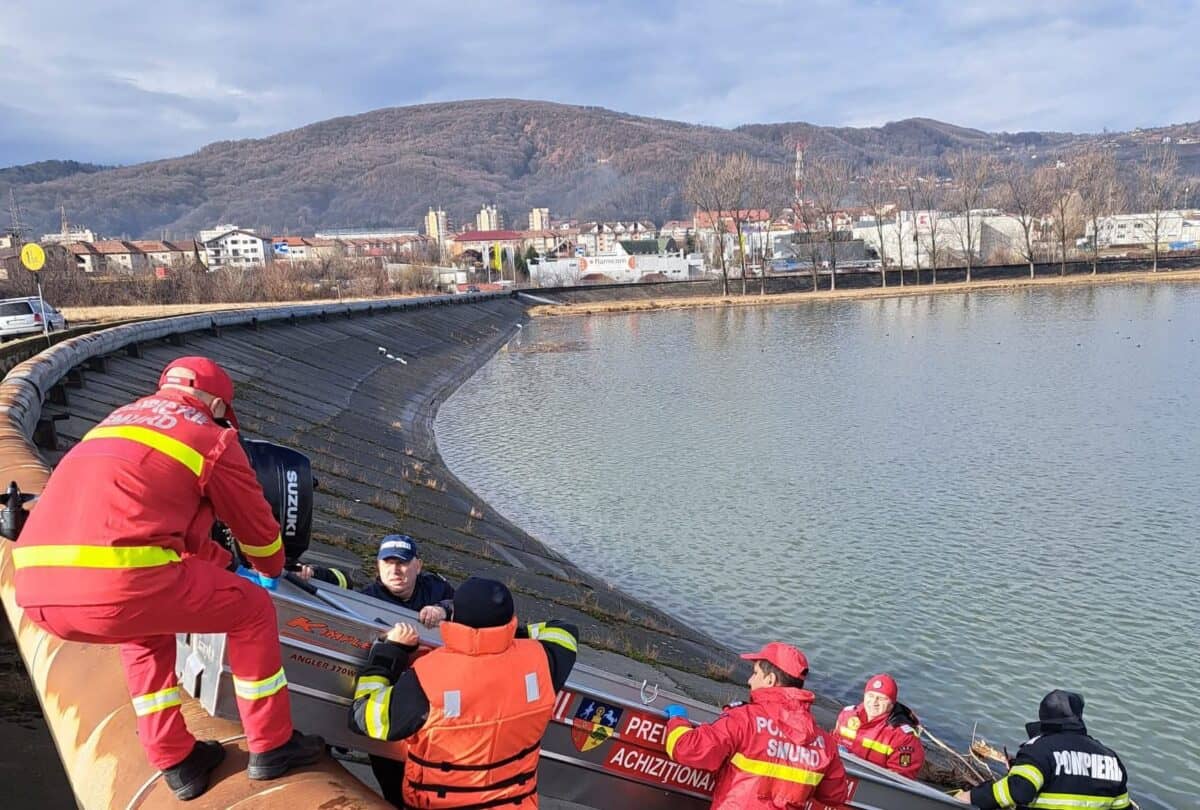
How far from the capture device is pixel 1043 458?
20.2 m

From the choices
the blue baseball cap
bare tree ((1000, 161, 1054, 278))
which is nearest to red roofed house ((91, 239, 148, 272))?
bare tree ((1000, 161, 1054, 278))

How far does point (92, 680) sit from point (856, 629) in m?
10.2

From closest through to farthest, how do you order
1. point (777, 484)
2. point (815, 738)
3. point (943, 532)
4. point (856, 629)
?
point (815, 738) → point (856, 629) → point (943, 532) → point (777, 484)

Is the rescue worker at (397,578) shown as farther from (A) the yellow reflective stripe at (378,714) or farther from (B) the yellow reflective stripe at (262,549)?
(A) the yellow reflective stripe at (378,714)

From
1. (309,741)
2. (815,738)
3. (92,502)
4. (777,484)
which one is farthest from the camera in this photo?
(777,484)

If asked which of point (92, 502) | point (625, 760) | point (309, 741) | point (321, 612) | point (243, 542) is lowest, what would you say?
point (625, 760)

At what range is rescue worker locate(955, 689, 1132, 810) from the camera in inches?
209

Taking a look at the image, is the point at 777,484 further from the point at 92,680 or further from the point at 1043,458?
the point at 92,680

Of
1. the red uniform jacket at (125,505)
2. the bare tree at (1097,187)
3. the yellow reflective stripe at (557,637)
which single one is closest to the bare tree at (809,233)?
the bare tree at (1097,187)

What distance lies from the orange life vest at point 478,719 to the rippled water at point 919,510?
7.70 metres

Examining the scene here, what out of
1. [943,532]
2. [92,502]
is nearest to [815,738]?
[92,502]

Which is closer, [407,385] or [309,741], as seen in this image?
[309,741]

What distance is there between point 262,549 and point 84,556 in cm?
81

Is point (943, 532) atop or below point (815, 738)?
below
